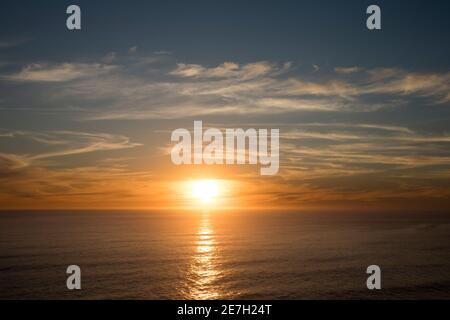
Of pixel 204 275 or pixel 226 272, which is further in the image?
pixel 226 272

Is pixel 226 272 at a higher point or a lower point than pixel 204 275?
higher

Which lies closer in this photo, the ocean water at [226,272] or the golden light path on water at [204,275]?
the ocean water at [226,272]

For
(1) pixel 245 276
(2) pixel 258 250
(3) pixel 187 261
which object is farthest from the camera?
(2) pixel 258 250

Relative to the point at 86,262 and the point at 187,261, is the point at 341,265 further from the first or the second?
the point at 86,262

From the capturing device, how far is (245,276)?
6481 cm

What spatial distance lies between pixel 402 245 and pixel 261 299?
7332cm

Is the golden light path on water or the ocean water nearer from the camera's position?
the ocean water

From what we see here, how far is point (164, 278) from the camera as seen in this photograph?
63750mm

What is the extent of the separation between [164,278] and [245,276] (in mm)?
13274

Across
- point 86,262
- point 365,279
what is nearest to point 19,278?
point 86,262
